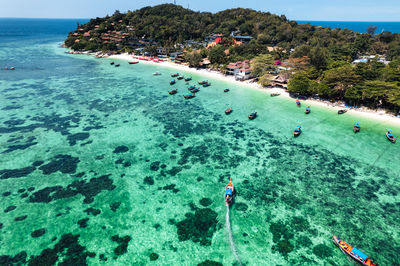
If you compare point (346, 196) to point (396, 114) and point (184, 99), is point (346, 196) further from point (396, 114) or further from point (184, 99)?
point (184, 99)

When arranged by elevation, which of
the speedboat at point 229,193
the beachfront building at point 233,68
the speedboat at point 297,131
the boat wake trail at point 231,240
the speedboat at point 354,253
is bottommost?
the boat wake trail at point 231,240

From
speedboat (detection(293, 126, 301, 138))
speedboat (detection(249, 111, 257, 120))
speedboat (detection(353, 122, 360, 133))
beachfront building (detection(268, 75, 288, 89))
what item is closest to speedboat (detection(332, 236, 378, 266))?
speedboat (detection(293, 126, 301, 138))


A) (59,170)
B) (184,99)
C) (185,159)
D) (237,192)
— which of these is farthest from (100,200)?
(184,99)

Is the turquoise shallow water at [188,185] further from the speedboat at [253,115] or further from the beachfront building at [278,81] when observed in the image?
the beachfront building at [278,81]

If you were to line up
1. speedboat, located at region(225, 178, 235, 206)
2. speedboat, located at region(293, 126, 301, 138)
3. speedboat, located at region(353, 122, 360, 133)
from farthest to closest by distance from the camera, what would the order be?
speedboat, located at region(353, 122, 360, 133)
speedboat, located at region(293, 126, 301, 138)
speedboat, located at region(225, 178, 235, 206)

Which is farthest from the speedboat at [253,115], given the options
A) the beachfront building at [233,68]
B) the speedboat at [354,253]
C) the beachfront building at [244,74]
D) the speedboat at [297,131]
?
the beachfront building at [233,68]

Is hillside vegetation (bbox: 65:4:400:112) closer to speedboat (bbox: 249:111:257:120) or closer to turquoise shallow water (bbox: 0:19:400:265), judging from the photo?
turquoise shallow water (bbox: 0:19:400:265)

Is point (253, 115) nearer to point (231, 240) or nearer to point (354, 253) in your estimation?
point (231, 240)
